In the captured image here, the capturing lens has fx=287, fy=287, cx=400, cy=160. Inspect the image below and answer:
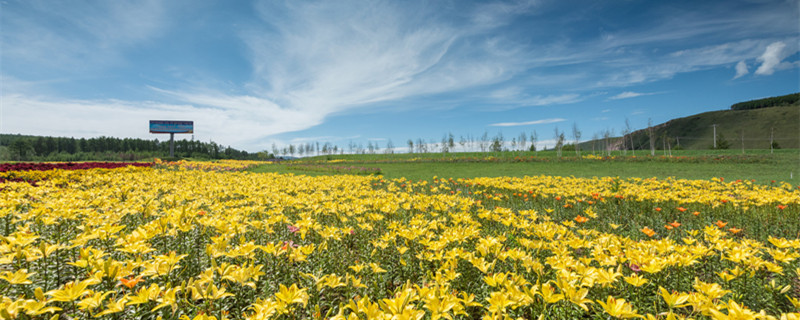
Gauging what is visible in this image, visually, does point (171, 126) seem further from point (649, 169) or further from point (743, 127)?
point (743, 127)

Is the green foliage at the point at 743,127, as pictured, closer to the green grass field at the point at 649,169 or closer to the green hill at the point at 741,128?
the green hill at the point at 741,128

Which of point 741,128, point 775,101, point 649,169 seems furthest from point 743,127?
point 649,169

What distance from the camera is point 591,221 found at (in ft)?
22.8

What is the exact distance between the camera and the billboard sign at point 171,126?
60.8 m

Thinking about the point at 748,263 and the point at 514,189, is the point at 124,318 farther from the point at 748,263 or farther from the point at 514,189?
the point at 514,189

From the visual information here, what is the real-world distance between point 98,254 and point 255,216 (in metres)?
2.37

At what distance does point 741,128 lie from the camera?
14150cm

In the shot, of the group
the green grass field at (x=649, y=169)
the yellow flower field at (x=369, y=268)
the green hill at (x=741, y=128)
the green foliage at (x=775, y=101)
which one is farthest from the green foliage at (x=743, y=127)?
the yellow flower field at (x=369, y=268)

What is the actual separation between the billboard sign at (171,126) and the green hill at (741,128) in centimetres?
13906

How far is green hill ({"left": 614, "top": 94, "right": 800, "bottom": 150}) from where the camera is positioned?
125688 millimetres

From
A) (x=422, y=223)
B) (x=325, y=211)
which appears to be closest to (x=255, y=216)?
(x=325, y=211)

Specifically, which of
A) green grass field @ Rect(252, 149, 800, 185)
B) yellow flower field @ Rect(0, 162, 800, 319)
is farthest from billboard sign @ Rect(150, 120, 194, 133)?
yellow flower field @ Rect(0, 162, 800, 319)

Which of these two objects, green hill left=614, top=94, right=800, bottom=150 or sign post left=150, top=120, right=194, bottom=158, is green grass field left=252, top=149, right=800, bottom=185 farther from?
green hill left=614, top=94, right=800, bottom=150

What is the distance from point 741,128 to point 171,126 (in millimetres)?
232032
